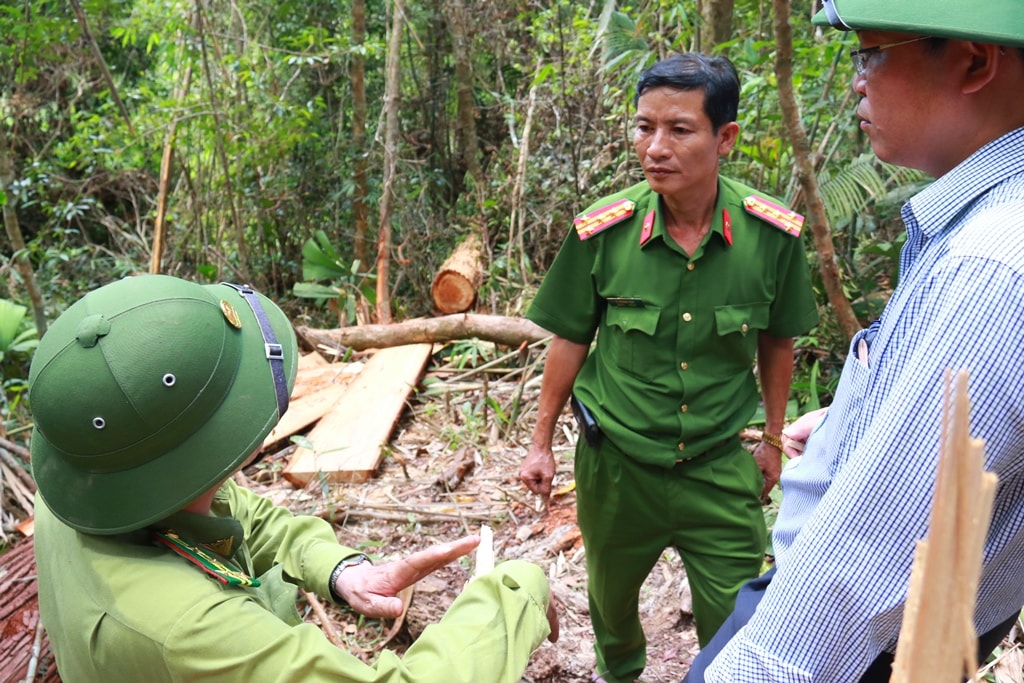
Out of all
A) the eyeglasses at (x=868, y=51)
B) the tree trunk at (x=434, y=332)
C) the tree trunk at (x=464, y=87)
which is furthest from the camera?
the tree trunk at (x=464, y=87)

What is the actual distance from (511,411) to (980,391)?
441 centimetres

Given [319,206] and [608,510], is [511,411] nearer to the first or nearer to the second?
[608,510]

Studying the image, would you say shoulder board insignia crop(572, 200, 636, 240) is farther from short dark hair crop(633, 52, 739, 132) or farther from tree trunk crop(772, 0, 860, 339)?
tree trunk crop(772, 0, 860, 339)

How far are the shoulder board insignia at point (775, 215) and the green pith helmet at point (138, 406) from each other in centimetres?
189

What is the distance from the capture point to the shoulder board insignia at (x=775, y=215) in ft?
8.79

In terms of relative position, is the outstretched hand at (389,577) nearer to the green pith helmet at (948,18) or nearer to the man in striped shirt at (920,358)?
the man in striped shirt at (920,358)

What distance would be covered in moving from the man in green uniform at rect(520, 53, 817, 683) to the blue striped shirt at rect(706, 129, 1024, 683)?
58.5 inches

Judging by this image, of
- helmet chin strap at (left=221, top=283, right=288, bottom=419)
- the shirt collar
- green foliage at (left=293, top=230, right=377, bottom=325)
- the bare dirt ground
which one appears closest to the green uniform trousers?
the bare dirt ground

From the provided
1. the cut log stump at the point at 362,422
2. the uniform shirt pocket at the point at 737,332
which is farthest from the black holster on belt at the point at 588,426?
the cut log stump at the point at 362,422

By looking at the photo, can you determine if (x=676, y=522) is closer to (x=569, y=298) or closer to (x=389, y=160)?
(x=569, y=298)

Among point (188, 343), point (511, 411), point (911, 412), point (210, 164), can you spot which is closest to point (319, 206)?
point (210, 164)

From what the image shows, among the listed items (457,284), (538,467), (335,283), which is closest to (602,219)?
(538,467)

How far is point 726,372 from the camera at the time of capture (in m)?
2.68

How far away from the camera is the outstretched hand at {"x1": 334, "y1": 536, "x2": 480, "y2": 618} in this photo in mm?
1658
